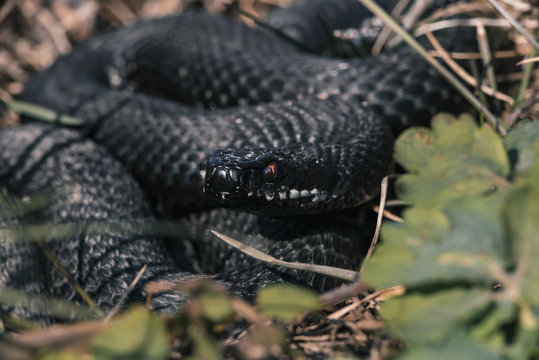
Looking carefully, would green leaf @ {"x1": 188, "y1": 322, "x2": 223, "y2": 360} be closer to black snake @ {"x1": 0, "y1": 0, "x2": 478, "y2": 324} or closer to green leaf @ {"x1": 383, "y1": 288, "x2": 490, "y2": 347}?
green leaf @ {"x1": 383, "y1": 288, "x2": 490, "y2": 347}

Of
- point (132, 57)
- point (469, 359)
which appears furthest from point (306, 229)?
point (132, 57)

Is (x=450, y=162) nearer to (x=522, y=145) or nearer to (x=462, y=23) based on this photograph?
(x=522, y=145)

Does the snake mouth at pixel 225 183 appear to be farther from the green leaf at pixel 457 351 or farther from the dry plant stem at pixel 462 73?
the dry plant stem at pixel 462 73

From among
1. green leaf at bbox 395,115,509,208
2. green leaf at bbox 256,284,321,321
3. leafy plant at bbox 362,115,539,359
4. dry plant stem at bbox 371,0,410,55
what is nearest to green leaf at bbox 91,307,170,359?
green leaf at bbox 256,284,321,321

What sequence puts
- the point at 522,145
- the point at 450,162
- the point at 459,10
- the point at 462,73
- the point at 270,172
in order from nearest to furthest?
1. the point at 450,162
2. the point at 522,145
3. the point at 270,172
4. the point at 462,73
5. the point at 459,10

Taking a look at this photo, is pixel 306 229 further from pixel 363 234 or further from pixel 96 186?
pixel 96 186

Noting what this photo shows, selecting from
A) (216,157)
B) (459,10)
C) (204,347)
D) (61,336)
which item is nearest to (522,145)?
(204,347)
